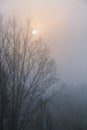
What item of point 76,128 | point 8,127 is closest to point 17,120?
point 8,127

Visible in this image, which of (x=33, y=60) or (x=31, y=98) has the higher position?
(x=33, y=60)

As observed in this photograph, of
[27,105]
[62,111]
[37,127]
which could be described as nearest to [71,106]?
[62,111]

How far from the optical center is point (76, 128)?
69.8 ft

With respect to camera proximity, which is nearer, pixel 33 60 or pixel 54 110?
pixel 33 60

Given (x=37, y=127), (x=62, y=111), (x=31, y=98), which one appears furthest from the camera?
(x=62, y=111)

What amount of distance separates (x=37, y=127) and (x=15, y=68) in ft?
24.5

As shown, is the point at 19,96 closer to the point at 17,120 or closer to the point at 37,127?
the point at 17,120

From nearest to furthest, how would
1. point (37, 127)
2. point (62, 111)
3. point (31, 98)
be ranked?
point (31, 98)
point (37, 127)
point (62, 111)

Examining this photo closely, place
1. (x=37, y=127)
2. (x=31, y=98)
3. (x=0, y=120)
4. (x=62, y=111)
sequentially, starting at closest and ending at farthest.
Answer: (x=0, y=120)
(x=31, y=98)
(x=37, y=127)
(x=62, y=111)

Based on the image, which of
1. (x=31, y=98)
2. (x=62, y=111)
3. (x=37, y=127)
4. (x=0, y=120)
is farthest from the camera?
(x=62, y=111)

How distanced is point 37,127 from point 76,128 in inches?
149

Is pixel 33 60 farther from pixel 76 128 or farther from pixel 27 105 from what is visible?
pixel 76 128

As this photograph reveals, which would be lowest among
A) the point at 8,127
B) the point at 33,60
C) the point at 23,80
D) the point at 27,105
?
the point at 8,127

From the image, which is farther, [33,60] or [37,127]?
[37,127]
